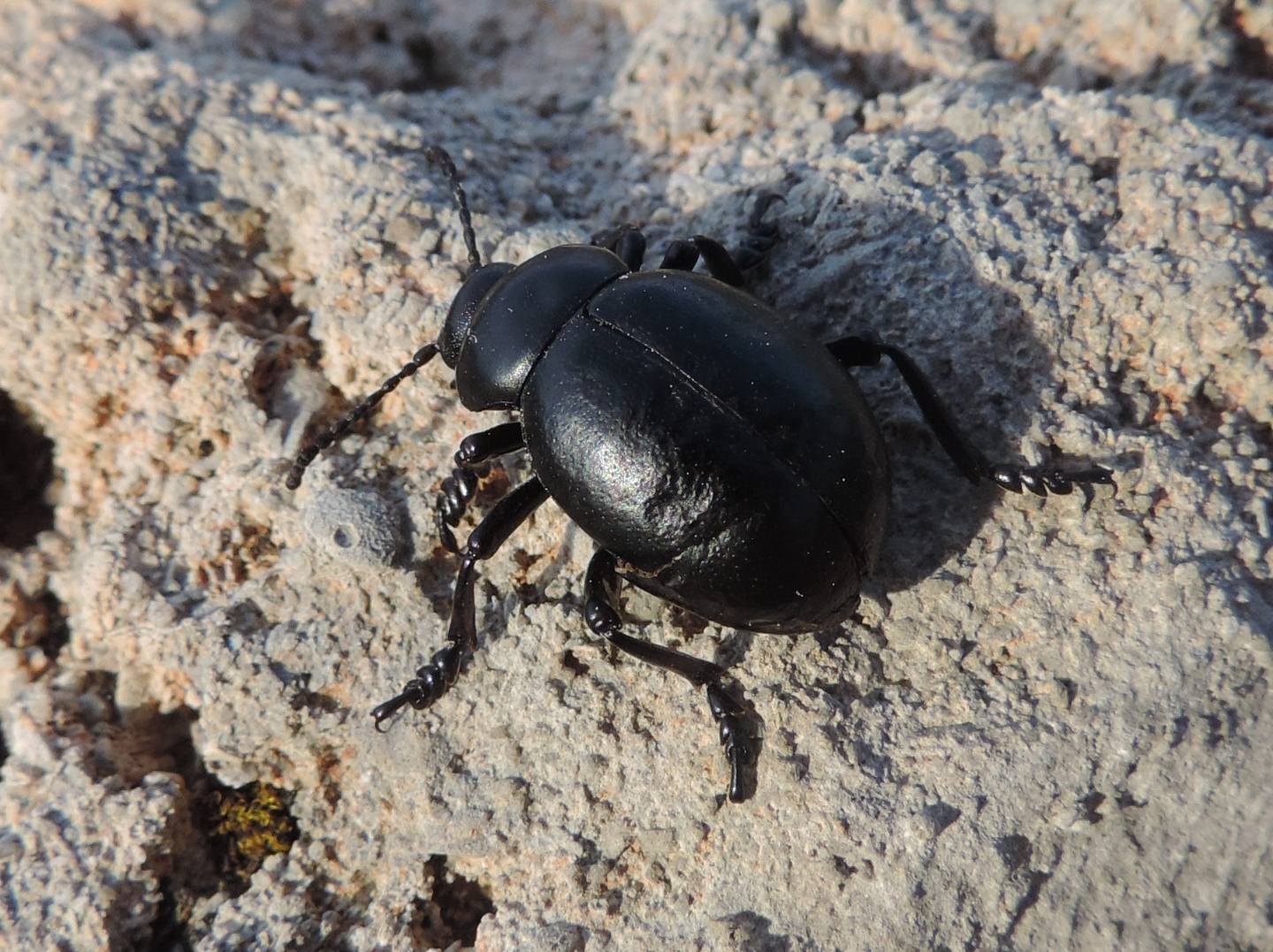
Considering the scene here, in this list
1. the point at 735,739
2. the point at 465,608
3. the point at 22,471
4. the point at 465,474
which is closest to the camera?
the point at 735,739

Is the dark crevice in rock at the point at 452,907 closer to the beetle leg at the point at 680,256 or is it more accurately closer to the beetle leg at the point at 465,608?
the beetle leg at the point at 465,608

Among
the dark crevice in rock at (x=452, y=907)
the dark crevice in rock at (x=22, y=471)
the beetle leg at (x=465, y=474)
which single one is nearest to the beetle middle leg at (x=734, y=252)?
the beetle leg at (x=465, y=474)

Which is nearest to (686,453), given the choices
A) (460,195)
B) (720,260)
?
(720,260)

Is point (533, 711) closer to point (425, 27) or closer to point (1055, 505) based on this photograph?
point (1055, 505)

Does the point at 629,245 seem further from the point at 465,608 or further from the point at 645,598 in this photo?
the point at 465,608

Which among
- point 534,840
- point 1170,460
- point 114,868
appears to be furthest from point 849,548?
point 114,868

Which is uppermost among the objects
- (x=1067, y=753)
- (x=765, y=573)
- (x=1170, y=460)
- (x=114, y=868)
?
(x=1170, y=460)
